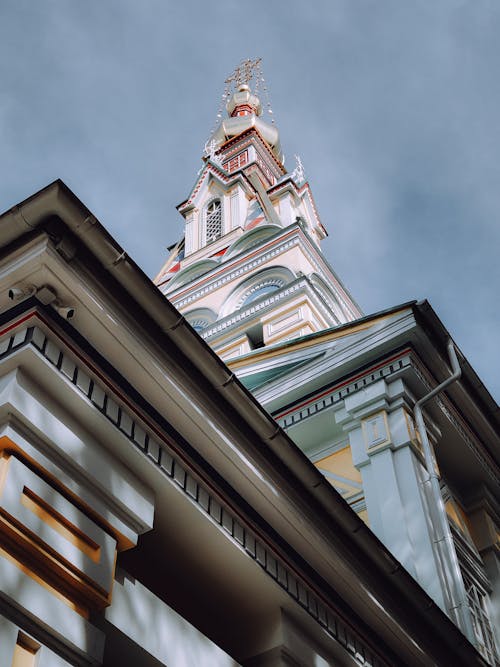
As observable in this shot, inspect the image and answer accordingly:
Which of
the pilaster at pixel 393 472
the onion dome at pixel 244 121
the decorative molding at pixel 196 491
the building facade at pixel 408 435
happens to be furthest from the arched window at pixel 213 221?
the decorative molding at pixel 196 491

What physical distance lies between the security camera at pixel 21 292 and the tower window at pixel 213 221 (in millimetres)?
24679

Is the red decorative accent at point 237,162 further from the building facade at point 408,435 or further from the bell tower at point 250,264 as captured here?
the building facade at point 408,435

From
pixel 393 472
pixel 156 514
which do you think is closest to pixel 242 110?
pixel 393 472

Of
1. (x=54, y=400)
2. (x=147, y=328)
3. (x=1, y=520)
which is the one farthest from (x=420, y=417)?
(x=1, y=520)

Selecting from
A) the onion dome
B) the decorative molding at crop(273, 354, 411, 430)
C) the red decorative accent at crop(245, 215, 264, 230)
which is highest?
the onion dome

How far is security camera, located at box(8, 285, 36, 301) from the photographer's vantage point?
5.92 metres

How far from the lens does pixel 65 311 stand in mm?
5988

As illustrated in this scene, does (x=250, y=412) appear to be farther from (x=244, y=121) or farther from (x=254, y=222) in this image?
(x=244, y=121)

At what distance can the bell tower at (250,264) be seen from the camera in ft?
72.7

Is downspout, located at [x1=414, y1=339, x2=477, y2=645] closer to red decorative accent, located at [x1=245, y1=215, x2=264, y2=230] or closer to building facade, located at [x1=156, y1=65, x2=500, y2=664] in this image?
building facade, located at [x1=156, y1=65, x2=500, y2=664]

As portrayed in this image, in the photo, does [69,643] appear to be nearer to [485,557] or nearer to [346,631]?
[346,631]

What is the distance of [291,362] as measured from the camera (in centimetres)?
1446

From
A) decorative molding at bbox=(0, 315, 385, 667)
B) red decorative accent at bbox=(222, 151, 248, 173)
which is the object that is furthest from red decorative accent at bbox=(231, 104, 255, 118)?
decorative molding at bbox=(0, 315, 385, 667)

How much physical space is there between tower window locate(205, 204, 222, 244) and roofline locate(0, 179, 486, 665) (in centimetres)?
2333
